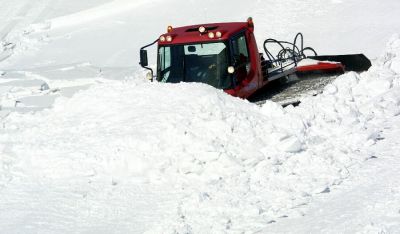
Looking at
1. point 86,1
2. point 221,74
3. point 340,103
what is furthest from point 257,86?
point 86,1

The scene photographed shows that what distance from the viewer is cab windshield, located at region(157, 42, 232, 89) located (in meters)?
8.32

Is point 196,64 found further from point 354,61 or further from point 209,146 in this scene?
point 354,61

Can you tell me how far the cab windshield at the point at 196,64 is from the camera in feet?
27.3

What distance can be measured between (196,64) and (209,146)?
2164 millimetres

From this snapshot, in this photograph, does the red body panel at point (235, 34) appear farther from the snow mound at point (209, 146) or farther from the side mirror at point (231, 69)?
the snow mound at point (209, 146)

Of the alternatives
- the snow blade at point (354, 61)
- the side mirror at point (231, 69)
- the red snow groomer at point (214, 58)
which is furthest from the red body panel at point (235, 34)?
the snow blade at point (354, 61)

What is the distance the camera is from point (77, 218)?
19.2 ft

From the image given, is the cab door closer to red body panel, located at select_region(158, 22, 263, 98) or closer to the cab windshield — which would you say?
red body panel, located at select_region(158, 22, 263, 98)

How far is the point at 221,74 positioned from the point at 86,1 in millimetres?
13393

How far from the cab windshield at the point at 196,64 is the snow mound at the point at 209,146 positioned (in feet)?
1.80

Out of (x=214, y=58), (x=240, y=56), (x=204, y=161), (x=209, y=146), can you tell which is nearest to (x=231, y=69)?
(x=214, y=58)

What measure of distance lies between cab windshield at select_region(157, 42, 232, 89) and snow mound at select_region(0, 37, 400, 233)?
21.7 inches

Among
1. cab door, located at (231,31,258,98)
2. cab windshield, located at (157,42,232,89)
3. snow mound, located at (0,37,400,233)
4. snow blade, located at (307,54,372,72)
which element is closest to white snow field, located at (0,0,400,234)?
snow mound, located at (0,37,400,233)

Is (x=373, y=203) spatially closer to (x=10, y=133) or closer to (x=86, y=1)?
(x=10, y=133)
